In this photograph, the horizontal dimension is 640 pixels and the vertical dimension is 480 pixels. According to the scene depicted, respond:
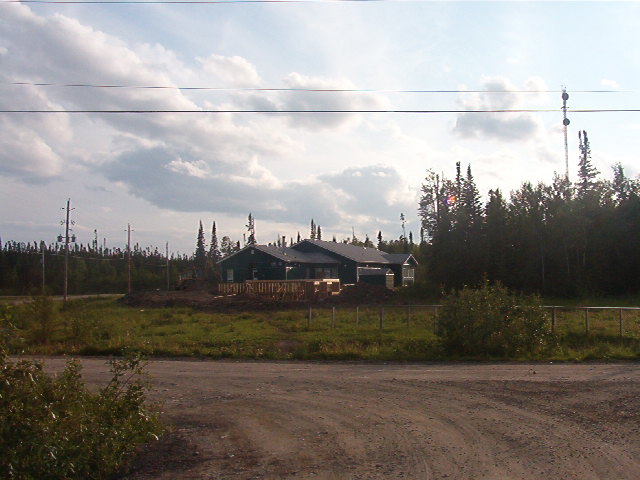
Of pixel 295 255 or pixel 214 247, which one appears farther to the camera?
pixel 214 247

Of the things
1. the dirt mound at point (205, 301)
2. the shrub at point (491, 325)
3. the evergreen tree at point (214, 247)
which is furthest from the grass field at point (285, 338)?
the evergreen tree at point (214, 247)

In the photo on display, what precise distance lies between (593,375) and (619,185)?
4878 cm

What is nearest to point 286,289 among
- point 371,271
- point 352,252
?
point 371,271

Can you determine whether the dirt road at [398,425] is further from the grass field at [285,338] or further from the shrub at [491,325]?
the grass field at [285,338]

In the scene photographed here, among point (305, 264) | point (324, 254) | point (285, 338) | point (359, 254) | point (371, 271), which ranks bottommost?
point (285, 338)

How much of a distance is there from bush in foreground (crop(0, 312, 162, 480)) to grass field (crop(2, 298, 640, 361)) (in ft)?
34.7

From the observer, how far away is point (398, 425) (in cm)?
907

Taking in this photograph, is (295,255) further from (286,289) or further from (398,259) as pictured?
(398,259)

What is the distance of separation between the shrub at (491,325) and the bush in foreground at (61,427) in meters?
12.1

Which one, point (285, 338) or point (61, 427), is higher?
point (61, 427)

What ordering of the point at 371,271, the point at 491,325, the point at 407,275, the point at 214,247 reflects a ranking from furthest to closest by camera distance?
the point at 214,247, the point at 407,275, the point at 371,271, the point at 491,325

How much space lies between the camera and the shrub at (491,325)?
58.6 ft

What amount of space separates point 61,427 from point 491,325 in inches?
546

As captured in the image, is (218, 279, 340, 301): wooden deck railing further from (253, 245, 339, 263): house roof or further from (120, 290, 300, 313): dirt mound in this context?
(253, 245, 339, 263): house roof
